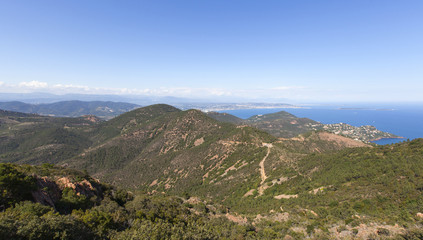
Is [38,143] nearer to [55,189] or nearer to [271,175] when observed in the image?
[55,189]

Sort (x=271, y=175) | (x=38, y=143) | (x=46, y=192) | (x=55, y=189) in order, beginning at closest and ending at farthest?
(x=46, y=192) < (x=55, y=189) < (x=271, y=175) < (x=38, y=143)

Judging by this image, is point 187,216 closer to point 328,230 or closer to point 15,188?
point 328,230

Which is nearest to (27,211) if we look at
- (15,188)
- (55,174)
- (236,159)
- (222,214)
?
(15,188)

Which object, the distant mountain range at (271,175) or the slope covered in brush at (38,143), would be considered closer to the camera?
the distant mountain range at (271,175)

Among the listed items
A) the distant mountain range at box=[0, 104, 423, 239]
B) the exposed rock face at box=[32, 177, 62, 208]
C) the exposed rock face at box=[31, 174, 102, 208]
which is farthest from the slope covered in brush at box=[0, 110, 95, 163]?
the exposed rock face at box=[32, 177, 62, 208]

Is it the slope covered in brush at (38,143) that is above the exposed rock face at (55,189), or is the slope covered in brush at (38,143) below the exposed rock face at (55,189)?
below

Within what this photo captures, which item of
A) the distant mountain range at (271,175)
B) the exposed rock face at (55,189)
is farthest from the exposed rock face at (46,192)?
the distant mountain range at (271,175)

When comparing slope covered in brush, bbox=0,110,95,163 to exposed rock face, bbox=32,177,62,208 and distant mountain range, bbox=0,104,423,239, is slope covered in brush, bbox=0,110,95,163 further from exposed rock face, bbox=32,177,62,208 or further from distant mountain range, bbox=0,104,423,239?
exposed rock face, bbox=32,177,62,208

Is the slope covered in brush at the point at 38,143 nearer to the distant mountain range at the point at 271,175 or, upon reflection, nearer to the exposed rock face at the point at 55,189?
the distant mountain range at the point at 271,175

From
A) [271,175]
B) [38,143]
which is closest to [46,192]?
[271,175]

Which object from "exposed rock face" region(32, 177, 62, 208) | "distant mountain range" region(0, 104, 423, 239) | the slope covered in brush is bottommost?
the slope covered in brush

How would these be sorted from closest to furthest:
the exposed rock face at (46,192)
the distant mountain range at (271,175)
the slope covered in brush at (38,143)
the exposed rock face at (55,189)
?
1. the exposed rock face at (46,192)
2. the exposed rock face at (55,189)
3. the distant mountain range at (271,175)
4. the slope covered in brush at (38,143)

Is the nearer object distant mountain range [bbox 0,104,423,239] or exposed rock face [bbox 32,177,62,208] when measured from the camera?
exposed rock face [bbox 32,177,62,208]
